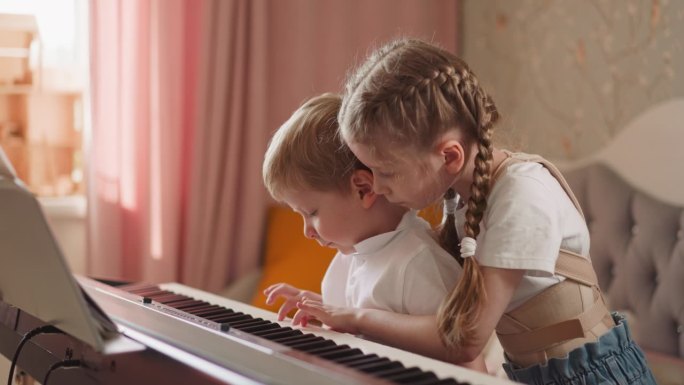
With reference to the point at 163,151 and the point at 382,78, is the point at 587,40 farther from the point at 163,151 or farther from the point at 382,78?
the point at 382,78

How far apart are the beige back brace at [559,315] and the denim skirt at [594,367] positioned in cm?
2

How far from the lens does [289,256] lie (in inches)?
143

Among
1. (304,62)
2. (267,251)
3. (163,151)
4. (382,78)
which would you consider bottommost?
(267,251)

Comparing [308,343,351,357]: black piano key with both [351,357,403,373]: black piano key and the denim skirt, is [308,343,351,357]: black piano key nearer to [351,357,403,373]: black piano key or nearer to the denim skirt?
[351,357,403,373]: black piano key

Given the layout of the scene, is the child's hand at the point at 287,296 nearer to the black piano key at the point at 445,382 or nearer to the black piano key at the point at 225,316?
the black piano key at the point at 225,316

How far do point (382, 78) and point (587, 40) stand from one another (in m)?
2.03

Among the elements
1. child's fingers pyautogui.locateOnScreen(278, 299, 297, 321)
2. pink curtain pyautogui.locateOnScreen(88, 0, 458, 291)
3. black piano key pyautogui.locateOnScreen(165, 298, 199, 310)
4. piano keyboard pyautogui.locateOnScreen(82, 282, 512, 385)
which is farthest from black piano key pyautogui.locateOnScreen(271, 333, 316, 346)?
pink curtain pyautogui.locateOnScreen(88, 0, 458, 291)

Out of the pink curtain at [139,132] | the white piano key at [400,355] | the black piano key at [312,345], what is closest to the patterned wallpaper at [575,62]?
the pink curtain at [139,132]

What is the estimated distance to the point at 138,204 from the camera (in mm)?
3615

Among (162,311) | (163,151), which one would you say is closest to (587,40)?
(163,151)

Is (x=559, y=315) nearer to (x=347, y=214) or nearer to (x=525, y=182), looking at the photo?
(x=525, y=182)

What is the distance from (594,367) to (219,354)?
69 cm

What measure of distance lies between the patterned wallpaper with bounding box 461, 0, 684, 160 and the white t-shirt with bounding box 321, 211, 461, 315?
140cm

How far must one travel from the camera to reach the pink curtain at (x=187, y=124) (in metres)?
3.51
